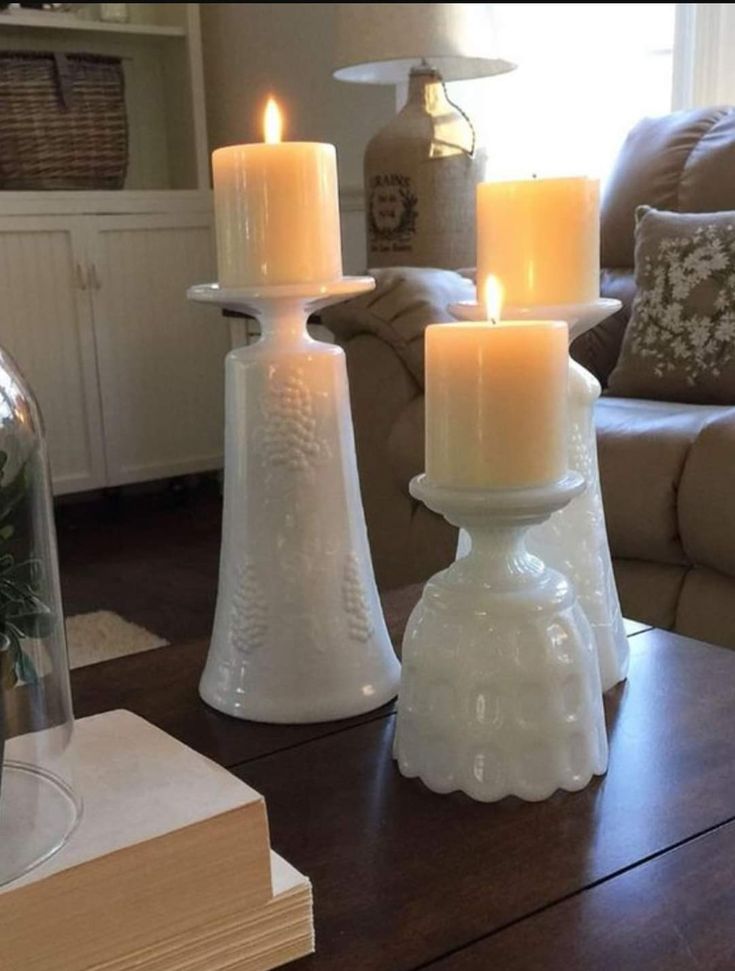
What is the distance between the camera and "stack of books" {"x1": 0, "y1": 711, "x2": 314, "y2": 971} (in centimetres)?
47

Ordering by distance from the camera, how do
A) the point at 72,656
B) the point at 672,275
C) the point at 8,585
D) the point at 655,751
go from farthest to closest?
the point at 72,656
the point at 672,275
the point at 655,751
the point at 8,585

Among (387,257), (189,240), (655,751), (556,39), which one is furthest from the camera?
(189,240)

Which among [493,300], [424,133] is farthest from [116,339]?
[493,300]

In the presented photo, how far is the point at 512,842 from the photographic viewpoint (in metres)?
0.61

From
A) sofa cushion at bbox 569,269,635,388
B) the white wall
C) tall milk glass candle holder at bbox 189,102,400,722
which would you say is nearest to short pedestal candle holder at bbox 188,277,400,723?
tall milk glass candle holder at bbox 189,102,400,722

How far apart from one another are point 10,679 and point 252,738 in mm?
215

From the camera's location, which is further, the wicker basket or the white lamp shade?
the wicker basket

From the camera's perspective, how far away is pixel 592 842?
24.0 inches

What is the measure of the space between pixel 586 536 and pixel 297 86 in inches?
105

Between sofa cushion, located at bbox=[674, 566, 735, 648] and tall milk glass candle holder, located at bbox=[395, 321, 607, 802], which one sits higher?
tall milk glass candle holder, located at bbox=[395, 321, 607, 802]

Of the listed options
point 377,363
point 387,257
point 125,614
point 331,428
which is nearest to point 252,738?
point 331,428

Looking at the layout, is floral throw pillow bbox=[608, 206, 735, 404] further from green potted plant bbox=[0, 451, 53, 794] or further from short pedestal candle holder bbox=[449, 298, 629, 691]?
green potted plant bbox=[0, 451, 53, 794]

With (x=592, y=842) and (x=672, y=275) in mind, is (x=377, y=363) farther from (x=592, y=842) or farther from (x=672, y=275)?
(x=592, y=842)

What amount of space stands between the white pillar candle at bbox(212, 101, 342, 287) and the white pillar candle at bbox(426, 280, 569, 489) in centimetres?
14
